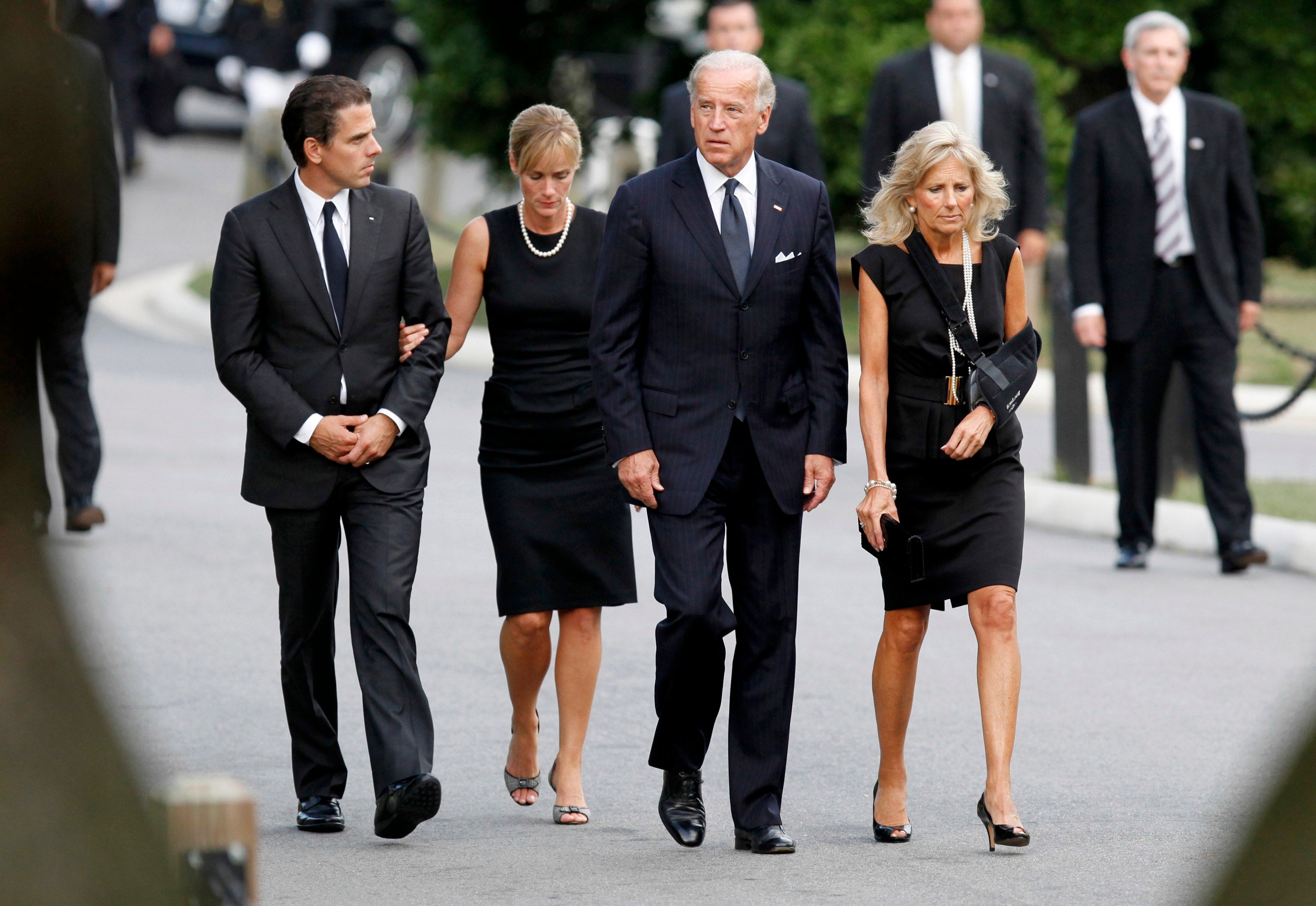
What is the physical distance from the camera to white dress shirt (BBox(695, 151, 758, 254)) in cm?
552

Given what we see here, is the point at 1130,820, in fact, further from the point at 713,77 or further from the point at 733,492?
the point at 713,77

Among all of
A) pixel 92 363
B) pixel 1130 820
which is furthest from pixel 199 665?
pixel 92 363

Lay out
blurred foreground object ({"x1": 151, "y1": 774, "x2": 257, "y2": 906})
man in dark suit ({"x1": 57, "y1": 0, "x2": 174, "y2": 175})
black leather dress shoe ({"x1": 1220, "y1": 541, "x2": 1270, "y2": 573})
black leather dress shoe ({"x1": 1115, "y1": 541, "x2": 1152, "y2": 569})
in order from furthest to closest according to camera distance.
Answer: man in dark suit ({"x1": 57, "y1": 0, "x2": 174, "y2": 175}) → black leather dress shoe ({"x1": 1115, "y1": 541, "x2": 1152, "y2": 569}) → black leather dress shoe ({"x1": 1220, "y1": 541, "x2": 1270, "y2": 573}) → blurred foreground object ({"x1": 151, "y1": 774, "x2": 257, "y2": 906})

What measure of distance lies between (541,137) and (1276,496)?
654 cm

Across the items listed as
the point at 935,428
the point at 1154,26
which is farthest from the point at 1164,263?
the point at 935,428

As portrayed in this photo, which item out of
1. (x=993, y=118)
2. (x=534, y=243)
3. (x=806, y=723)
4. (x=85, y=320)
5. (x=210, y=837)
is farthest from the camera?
(x=993, y=118)

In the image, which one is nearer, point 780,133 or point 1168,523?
point 780,133

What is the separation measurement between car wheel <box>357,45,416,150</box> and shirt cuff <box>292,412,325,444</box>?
793 inches

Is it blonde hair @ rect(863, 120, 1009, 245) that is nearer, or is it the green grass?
blonde hair @ rect(863, 120, 1009, 245)

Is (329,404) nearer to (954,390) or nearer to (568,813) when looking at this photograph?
(568,813)

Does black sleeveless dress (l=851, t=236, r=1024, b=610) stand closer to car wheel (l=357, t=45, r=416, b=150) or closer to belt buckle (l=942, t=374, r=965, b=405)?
belt buckle (l=942, t=374, r=965, b=405)

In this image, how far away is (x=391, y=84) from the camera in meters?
25.6

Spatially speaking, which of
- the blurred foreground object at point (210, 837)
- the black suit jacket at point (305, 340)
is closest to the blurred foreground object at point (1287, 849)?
the blurred foreground object at point (210, 837)

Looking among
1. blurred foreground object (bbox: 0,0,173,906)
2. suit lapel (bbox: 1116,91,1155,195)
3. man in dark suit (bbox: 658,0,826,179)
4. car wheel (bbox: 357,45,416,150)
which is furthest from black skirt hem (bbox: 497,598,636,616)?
car wheel (bbox: 357,45,416,150)
